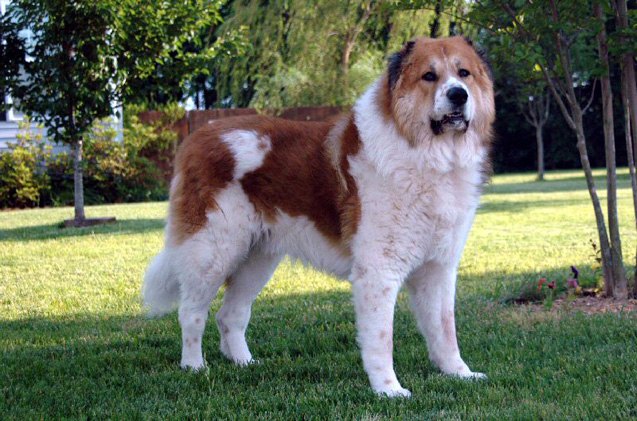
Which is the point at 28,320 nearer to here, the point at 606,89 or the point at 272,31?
the point at 606,89

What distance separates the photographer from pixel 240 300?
14.8 feet

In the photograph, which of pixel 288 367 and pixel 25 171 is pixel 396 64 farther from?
pixel 25 171

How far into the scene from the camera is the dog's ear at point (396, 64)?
12.2ft

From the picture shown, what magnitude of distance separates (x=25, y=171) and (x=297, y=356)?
44.7ft

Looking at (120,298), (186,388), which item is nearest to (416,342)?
(186,388)

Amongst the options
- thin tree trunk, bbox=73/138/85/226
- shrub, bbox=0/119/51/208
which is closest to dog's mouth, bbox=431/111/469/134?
thin tree trunk, bbox=73/138/85/226

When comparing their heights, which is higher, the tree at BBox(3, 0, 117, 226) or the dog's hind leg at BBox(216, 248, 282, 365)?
the tree at BBox(3, 0, 117, 226)

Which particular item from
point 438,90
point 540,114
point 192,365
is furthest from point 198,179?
point 540,114

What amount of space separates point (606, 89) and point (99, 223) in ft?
28.0

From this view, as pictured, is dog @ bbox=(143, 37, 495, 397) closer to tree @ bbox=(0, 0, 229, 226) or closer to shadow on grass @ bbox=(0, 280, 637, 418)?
shadow on grass @ bbox=(0, 280, 637, 418)

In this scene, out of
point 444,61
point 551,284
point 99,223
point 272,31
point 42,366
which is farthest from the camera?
point 272,31

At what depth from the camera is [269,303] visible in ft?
20.0

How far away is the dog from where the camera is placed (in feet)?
12.1

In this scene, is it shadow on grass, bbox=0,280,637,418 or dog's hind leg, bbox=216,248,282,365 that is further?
dog's hind leg, bbox=216,248,282,365
